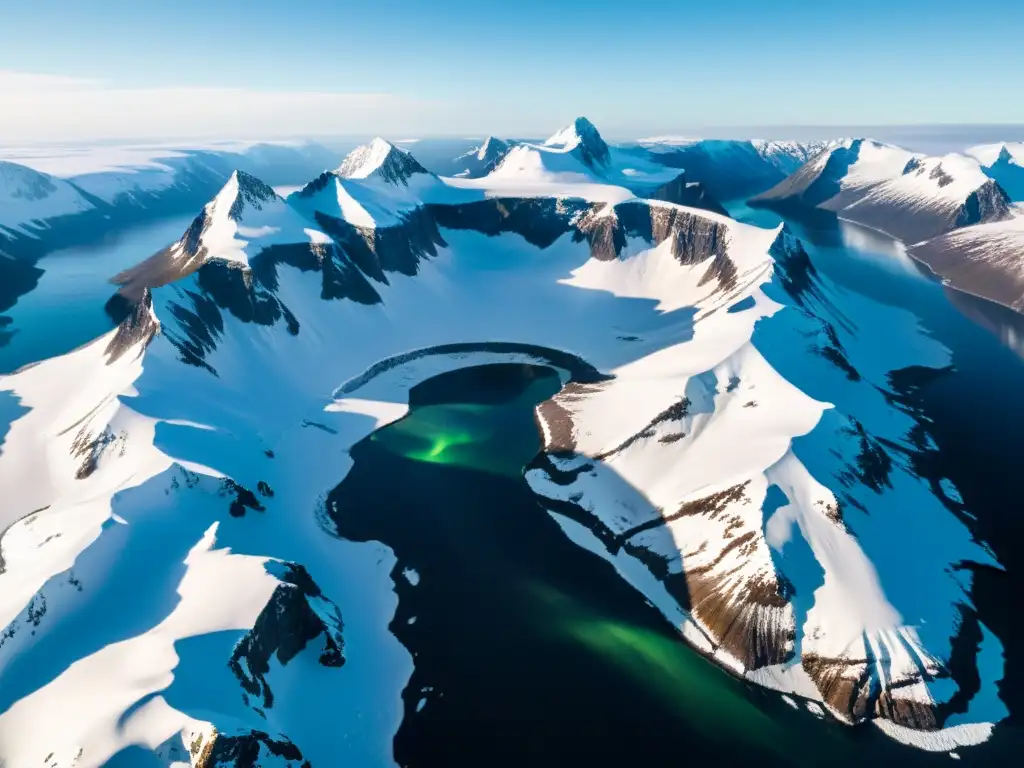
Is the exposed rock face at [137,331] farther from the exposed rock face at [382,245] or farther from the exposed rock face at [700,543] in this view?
the exposed rock face at [700,543]

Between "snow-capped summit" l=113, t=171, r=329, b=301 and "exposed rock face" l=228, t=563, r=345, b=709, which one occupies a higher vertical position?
"snow-capped summit" l=113, t=171, r=329, b=301

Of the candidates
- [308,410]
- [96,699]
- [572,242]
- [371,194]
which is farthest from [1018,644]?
[371,194]

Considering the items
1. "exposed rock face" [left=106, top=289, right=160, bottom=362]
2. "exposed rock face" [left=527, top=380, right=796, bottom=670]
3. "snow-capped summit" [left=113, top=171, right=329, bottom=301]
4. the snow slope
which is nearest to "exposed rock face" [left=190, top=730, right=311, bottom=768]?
"exposed rock face" [left=527, top=380, right=796, bottom=670]

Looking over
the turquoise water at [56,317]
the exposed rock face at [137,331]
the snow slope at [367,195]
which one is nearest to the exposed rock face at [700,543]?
the exposed rock face at [137,331]

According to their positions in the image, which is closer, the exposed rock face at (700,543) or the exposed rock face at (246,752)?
the exposed rock face at (246,752)

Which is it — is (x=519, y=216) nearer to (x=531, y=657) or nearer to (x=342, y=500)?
(x=342, y=500)

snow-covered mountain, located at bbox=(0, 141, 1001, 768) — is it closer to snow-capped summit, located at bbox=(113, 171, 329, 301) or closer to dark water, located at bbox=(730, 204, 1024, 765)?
snow-capped summit, located at bbox=(113, 171, 329, 301)
